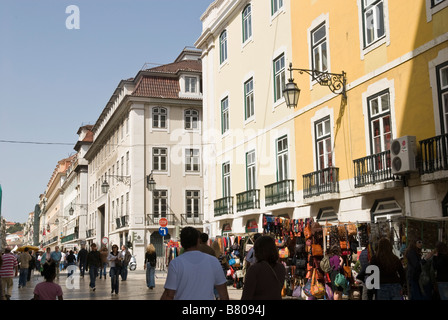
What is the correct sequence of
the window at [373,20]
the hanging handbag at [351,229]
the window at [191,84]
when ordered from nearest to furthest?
the hanging handbag at [351,229], the window at [373,20], the window at [191,84]

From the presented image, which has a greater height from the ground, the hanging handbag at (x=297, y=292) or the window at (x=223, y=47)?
the window at (x=223, y=47)

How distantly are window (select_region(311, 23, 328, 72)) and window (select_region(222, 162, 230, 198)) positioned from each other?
9218 millimetres

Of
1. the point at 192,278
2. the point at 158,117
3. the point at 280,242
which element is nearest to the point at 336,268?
the point at 280,242

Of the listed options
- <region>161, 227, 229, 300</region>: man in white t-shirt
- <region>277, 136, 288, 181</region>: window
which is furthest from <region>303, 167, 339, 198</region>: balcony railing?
<region>161, 227, 229, 300</region>: man in white t-shirt

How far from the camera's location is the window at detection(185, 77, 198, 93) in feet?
156

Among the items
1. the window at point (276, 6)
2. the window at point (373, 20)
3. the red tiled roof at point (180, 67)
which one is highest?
the red tiled roof at point (180, 67)

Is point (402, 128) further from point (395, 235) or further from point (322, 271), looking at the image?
point (322, 271)

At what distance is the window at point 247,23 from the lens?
25.9 m

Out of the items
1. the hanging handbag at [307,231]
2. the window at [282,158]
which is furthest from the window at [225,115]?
the hanging handbag at [307,231]

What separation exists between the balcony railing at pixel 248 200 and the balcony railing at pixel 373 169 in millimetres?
7674

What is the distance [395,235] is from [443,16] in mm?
5552

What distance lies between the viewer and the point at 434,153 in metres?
13.8

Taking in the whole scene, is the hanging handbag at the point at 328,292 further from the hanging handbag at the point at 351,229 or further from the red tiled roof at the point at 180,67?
the red tiled roof at the point at 180,67

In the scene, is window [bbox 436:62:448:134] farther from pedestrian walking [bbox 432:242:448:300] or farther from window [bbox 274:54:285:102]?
window [bbox 274:54:285:102]
